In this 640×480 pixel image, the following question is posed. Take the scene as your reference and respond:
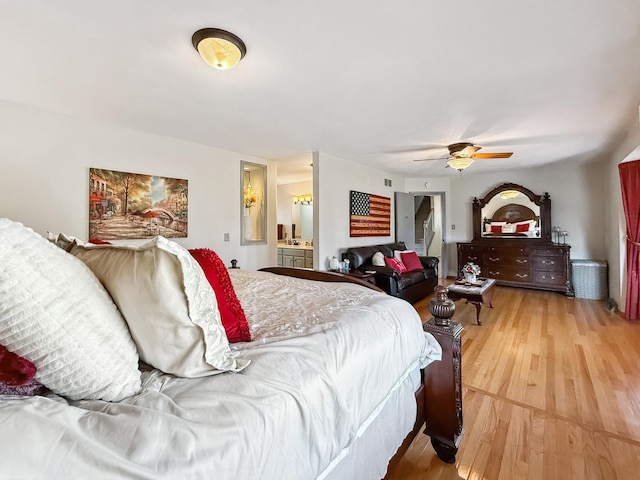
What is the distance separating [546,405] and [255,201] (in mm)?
4186

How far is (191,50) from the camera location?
1.89 metres

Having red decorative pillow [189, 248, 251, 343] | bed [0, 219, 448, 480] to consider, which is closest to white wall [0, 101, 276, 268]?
bed [0, 219, 448, 480]

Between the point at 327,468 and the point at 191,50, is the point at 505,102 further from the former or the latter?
the point at 327,468

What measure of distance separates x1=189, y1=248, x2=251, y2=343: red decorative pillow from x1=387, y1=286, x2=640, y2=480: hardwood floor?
1.21m

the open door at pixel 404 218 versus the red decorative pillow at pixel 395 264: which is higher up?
the open door at pixel 404 218

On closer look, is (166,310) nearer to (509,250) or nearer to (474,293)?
(474,293)

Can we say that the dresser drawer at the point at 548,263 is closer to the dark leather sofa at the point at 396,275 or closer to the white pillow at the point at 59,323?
the dark leather sofa at the point at 396,275

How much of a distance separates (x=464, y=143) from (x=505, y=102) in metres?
1.19

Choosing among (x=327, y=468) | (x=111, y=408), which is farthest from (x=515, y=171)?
(x=111, y=408)

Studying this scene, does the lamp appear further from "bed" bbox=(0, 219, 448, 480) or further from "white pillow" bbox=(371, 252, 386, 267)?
"bed" bbox=(0, 219, 448, 480)

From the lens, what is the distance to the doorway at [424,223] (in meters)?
6.51

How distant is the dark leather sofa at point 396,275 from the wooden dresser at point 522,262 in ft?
4.22

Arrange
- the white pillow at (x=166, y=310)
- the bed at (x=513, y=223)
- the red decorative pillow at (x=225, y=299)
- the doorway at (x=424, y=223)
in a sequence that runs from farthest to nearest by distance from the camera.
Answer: the doorway at (x=424, y=223)
the bed at (x=513, y=223)
the red decorative pillow at (x=225, y=299)
the white pillow at (x=166, y=310)

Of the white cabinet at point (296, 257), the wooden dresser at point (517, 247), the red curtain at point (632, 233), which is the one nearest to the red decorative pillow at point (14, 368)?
the white cabinet at point (296, 257)
